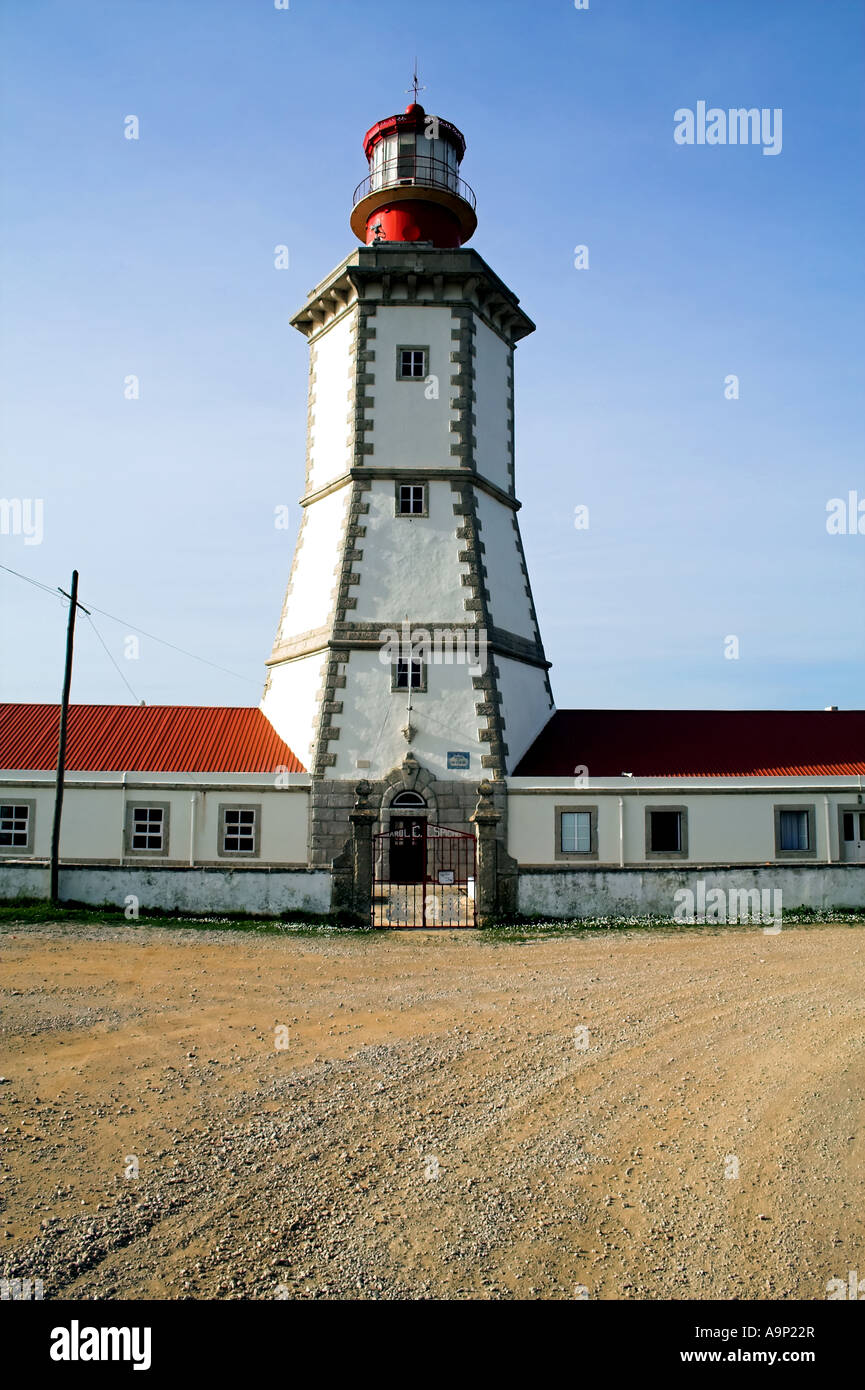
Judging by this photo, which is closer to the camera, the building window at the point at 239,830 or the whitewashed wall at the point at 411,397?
the building window at the point at 239,830

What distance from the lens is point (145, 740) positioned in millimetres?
22266

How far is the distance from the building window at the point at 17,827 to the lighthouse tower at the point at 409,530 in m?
6.10

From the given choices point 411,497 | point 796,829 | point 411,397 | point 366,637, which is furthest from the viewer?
point 411,397

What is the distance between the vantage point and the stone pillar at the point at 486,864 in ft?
61.4

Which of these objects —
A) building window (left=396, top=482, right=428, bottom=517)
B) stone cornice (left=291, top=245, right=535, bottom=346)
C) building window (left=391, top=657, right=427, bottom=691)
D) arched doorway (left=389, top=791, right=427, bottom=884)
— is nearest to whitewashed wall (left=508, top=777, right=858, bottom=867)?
arched doorway (left=389, top=791, right=427, bottom=884)

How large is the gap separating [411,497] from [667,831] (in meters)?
9.98

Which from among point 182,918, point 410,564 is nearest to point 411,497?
point 410,564

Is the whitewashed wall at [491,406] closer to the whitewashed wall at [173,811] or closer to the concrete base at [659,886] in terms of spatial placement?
the whitewashed wall at [173,811]

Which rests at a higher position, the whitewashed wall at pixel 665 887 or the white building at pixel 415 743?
the white building at pixel 415 743

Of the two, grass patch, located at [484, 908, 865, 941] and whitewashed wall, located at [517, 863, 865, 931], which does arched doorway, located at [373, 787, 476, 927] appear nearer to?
grass patch, located at [484, 908, 865, 941]

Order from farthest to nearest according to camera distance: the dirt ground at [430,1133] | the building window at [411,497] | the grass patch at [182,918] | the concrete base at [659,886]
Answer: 1. the building window at [411,497]
2. the concrete base at [659,886]
3. the grass patch at [182,918]
4. the dirt ground at [430,1133]

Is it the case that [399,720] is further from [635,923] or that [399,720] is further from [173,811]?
[635,923]

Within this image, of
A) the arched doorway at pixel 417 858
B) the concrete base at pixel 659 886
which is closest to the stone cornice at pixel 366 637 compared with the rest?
the arched doorway at pixel 417 858
